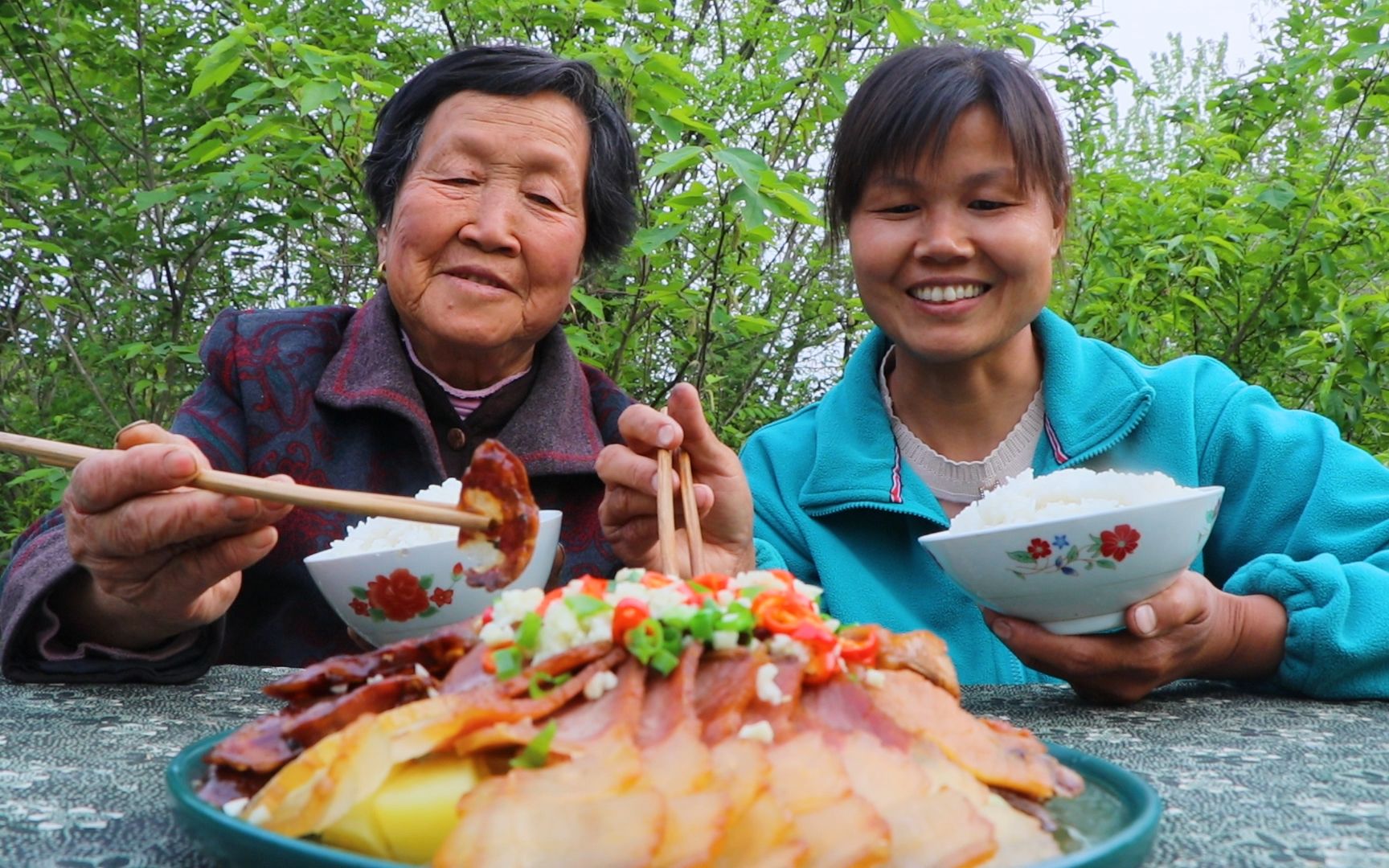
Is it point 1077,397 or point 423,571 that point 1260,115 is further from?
point 423,571

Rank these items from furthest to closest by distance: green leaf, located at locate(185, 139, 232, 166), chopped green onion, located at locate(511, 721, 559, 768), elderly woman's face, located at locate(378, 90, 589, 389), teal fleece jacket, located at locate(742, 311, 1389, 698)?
1. green leaf, located at locate(185, 139, 232, 166)
2. elderly woman's face, located at locate(378, 90, 589, 389)
3. teal fleece jacket, located at locate(742, 311, 1389, 698)
4. chopped green onion, located at locate(511, 721, 559, 768)

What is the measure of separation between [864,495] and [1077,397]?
0.47m

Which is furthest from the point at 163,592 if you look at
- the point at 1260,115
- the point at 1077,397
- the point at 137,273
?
the point at 1260,115

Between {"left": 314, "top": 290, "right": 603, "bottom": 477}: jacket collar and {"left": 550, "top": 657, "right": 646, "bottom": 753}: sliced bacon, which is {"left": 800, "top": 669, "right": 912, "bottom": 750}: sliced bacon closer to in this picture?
{"left": 550, "top": 657, "right": 646, "bottom": 753}: sliced bacon

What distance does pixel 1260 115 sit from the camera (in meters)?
4.04

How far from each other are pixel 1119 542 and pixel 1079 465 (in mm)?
814

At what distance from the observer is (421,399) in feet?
7.43

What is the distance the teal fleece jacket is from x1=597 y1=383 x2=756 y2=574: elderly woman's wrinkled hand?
148mm

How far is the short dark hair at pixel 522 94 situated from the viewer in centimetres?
228

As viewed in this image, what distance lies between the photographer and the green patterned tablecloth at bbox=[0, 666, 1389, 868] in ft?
2.92

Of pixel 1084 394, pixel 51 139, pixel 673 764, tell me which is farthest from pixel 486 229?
pixel 51 139

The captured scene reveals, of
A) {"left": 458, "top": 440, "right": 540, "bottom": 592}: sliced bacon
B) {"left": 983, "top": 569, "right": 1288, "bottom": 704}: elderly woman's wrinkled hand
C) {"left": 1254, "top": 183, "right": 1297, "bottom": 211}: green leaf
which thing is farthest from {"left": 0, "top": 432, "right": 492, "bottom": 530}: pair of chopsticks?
{"left": 1254, "top": 183, "right": 1297, "bottom": 211}: green leaf

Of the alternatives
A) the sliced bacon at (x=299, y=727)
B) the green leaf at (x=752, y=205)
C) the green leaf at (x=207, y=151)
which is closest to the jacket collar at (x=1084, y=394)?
the green leaf at (x=752, y=205)

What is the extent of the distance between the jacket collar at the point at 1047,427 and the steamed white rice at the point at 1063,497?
0.53 m
